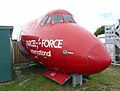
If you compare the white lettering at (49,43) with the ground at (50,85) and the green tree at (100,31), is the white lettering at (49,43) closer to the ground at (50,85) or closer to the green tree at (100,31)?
the ground at (50,85)

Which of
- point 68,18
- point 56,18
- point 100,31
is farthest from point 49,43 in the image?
point 100,31

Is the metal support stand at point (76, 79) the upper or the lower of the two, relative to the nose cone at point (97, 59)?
lower

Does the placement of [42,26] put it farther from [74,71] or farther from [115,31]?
[115,31]

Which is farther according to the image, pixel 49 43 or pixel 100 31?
pixel 100 31

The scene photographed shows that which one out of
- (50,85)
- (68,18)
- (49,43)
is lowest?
(50,85)

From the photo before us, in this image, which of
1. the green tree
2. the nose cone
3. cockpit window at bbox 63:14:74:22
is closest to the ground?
the nose cone

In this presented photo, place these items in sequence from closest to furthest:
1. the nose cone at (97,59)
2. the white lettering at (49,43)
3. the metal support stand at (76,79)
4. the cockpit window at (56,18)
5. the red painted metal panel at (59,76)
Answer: the nose cone at (97,59), the white lettering at (49,43), the red painted metal panel at (59,76), the metal support stand at (76,79), the cockpit window at (56,18)

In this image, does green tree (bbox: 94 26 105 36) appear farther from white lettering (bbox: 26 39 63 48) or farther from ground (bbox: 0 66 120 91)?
white lettering (bbox: 26 39 63 48)

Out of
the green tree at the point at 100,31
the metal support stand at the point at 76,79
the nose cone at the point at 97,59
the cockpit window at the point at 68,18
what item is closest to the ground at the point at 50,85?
the metal support stand at the point at 76,79

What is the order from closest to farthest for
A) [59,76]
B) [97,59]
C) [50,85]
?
[97,59], [59,76], [50,85]

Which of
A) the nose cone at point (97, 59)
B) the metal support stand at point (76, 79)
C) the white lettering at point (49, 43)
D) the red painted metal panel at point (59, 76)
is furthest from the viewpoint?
the metal support stand at point (76, 79)

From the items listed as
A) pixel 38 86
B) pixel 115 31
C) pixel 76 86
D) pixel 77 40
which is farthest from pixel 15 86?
pixel 115 31

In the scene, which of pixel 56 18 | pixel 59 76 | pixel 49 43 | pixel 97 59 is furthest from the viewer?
pixel 56 18

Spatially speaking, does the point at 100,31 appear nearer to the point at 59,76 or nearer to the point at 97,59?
the point at 59,76
